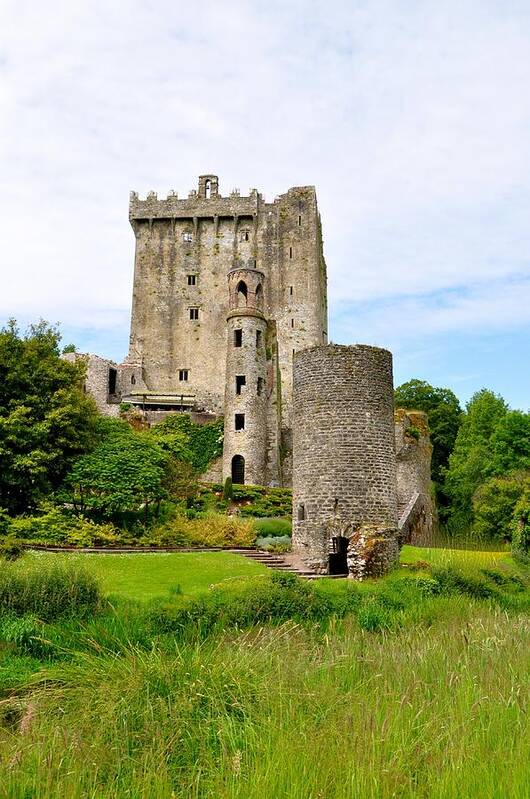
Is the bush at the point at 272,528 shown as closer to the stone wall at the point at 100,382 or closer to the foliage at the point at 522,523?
the foliage at the point at 522,523

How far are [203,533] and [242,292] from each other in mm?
23232

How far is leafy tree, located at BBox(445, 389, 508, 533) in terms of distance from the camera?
4375cm

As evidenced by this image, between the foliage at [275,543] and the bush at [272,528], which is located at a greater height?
the bush at [272,528]

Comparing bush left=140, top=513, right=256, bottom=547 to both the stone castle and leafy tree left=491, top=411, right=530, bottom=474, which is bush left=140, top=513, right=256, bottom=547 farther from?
leafy tree left=491, top=411, right=530, bottom=474

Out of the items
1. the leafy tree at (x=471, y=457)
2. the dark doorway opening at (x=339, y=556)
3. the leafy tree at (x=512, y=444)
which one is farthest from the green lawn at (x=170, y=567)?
the leafy tree at (x=471, y=457)

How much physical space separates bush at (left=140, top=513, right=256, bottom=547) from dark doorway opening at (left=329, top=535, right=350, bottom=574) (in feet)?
15.0

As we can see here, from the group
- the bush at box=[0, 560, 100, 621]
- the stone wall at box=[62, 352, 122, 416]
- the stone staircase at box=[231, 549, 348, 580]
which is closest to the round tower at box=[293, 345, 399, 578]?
the stone staircase at box=[231, 549, 348, 580]

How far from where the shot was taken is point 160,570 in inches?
798

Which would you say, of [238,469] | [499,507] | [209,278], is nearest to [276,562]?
[499,507]

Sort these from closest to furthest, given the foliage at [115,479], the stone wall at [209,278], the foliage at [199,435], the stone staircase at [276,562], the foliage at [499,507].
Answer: the stone staircase at [276,562] < the foliage at [115,479] < the foliage at [499,507] < the foliage at [199,435] < the stone wall at [209,278]

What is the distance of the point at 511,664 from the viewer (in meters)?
8.94

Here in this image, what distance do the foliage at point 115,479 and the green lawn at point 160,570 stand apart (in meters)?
4.29

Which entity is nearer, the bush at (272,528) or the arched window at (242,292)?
the bush at (272,528)

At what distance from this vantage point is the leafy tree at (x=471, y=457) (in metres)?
43.8
